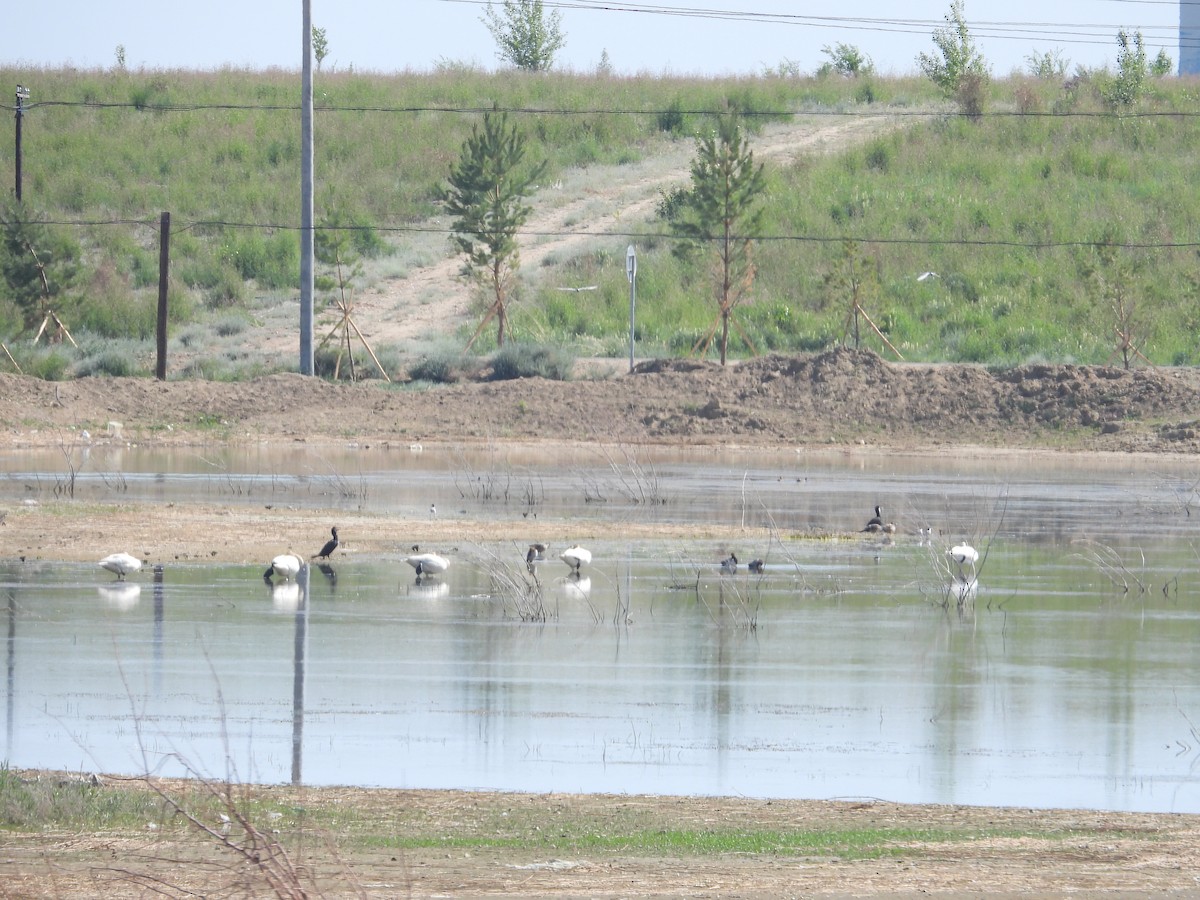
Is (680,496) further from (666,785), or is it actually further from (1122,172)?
(1122,172)

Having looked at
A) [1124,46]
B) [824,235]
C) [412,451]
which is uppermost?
[1124,46]

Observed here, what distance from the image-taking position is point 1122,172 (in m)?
69.9

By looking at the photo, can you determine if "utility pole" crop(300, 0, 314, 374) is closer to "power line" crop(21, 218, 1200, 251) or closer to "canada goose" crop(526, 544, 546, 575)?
"power line" crop(21, 218, 1200, 251)

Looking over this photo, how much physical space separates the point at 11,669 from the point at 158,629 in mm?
2043

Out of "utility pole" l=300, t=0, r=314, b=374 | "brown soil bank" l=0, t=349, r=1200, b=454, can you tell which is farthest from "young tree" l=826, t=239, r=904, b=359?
"utility pole" l=300, t=0, r=314, b=374

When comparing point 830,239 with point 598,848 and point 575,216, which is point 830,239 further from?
point 598,848

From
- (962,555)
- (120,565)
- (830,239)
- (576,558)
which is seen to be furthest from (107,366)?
(962,555)

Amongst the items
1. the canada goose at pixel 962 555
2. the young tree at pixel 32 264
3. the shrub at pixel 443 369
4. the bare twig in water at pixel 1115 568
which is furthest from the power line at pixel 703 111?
the canada goose at pixel 962 555

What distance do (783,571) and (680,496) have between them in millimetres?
8716

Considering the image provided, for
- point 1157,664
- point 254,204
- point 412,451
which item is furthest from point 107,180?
point 1157,664

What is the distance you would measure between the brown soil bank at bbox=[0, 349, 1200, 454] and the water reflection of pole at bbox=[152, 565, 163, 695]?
21.5 metres

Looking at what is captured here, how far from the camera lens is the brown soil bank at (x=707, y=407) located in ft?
135

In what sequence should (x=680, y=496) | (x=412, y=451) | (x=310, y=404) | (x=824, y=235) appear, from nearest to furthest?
→ (x=680, y=496) < (x=412, y=451) < (x=310, y=404) < (x=824, y=235)

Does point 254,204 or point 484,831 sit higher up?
point 254,204
